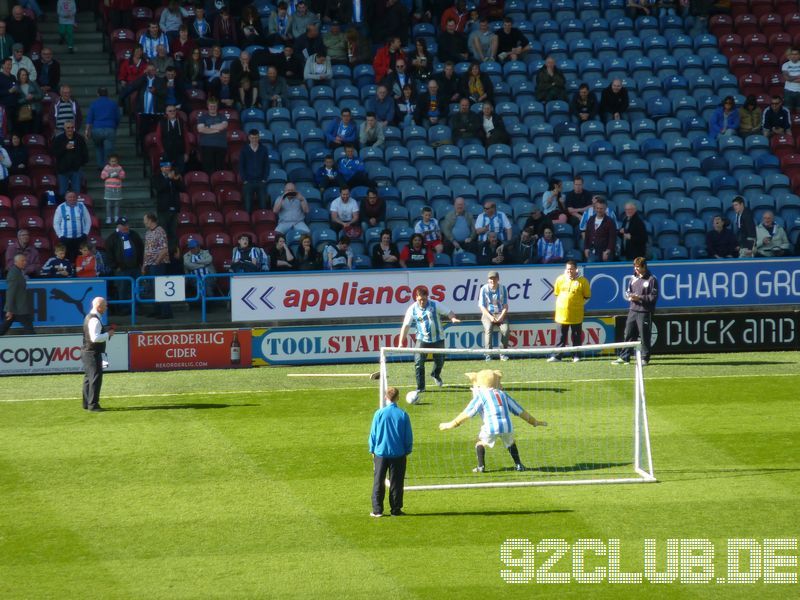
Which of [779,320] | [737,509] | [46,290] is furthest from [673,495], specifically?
[46,290]

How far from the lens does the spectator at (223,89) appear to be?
28.5 meters

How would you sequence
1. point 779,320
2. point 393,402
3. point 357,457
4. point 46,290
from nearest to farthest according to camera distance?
1. point 393,402
2. point 357,457
3. point 46,290
4. point 779,320

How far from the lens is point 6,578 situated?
12789mm

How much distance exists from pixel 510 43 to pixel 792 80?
A: 7097 millimetres

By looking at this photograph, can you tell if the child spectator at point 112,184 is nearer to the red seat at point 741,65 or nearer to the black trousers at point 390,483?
the black trousers at point 390,483

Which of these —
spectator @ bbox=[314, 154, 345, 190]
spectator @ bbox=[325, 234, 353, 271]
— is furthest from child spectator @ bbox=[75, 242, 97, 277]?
spectator @ bbox=[314, 154, 345, 190]

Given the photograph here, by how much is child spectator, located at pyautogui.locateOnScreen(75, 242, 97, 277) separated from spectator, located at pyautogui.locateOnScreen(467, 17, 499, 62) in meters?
11.7

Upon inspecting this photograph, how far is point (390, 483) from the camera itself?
48.4 ft

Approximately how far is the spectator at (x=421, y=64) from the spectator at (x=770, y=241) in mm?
8688

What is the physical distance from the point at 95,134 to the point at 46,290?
5295mm

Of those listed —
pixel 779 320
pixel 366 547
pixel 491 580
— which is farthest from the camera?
pixel 779 320

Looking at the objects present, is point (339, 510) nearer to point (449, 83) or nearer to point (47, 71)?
point (47, 71)

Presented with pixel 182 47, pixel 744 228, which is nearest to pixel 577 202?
pixel 744 228

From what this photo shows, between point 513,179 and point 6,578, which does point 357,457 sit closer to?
point 6,578
